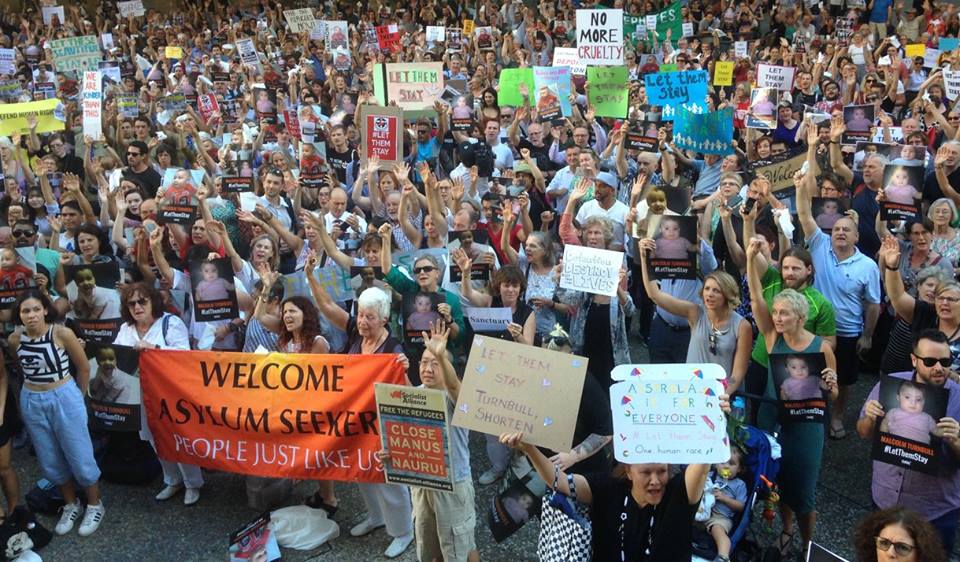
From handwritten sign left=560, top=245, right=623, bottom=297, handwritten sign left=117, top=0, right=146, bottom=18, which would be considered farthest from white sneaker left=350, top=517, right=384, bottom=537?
handwritten sign left=117, top=0, right=146, bottom=18

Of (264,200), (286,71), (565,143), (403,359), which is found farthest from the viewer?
(286,71)

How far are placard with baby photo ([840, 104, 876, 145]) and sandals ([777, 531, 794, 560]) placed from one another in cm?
597

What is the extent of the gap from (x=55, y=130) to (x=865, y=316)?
1022 cm

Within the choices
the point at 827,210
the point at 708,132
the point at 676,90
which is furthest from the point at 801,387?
the point at 676,90

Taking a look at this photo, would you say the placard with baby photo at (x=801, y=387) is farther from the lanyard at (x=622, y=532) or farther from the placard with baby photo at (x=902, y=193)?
the placard with baby photo at (x=902, y=193)

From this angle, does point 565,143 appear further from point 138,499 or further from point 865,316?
point 138,499

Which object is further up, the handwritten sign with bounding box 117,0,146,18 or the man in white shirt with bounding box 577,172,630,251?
the handwritten sign with bounding box 117,0,146,18

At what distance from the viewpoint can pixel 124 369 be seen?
6.01 m

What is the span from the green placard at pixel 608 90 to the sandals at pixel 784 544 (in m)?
7.00

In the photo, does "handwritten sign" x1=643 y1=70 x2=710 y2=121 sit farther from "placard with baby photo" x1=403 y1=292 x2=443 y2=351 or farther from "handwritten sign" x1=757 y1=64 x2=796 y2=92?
"placard with baby photo" x1=403 y1=292 x2=443 y2=351

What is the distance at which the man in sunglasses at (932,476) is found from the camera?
14.5 ft

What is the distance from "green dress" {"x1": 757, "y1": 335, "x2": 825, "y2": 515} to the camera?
4.95m

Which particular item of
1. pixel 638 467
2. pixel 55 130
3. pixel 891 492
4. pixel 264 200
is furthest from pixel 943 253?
pixel 55 130

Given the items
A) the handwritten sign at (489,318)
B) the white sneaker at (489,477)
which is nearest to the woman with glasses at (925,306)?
the handwritten sign at (489,318)
